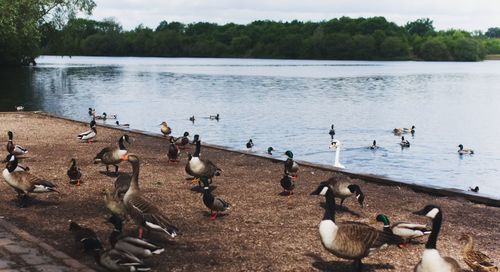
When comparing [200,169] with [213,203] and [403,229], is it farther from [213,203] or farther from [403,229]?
[403,229]

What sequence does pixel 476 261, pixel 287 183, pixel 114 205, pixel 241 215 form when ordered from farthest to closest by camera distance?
pixel 287 183
pixel 241 215
pixel 114 205
pixel 476 261

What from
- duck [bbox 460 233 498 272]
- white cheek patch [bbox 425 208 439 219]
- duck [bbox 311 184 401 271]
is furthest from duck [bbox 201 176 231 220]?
duck [bbox 460 233 498 272]

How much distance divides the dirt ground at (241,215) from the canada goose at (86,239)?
17cm

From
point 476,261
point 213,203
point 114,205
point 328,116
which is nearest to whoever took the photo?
point 476,261

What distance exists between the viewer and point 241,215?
38.0 feet

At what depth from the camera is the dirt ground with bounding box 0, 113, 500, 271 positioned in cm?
912

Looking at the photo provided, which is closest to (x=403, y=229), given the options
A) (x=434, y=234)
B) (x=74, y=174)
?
(x=434, y=234)

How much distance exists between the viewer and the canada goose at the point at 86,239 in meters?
8.74

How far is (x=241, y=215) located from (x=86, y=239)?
3.65 metres

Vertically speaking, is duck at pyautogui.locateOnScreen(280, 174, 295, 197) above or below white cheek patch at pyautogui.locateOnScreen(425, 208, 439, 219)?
below

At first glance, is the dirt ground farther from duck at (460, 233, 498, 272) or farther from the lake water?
the lake water

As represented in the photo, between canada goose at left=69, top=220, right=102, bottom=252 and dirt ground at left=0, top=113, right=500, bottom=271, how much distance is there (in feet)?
0.56

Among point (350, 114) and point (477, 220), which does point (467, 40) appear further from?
point (477, 220)

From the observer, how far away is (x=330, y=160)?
3011 centimetres
